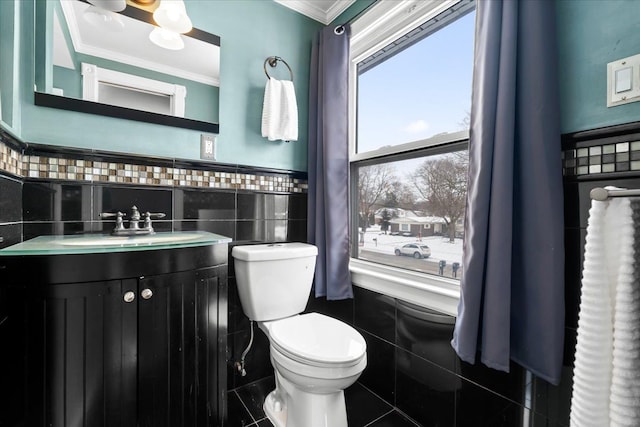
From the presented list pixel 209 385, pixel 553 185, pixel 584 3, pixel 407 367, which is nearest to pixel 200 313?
pixel 209 385

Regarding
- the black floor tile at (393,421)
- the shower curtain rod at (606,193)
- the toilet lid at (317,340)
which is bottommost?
the black floor tile at (393,421)

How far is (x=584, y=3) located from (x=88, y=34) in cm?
191

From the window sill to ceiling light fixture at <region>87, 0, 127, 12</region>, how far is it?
68.0 inches

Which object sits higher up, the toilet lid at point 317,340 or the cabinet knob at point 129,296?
the cabinet knob at point 129,296

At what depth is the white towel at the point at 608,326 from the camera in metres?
0.54

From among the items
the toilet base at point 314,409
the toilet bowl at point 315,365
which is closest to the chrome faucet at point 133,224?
the toilet bowl at point 315,365

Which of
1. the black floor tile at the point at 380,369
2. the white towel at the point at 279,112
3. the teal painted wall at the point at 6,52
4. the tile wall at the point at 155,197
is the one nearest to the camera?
the teal painted wall at the point at 6,52

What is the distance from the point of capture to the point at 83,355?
2.90 ft

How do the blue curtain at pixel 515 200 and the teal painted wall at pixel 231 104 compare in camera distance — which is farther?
the teal painted wall at pixel 231 104

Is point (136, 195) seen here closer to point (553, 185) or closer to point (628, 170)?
point (553, 185)

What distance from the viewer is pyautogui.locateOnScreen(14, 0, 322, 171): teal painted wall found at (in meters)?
1.20

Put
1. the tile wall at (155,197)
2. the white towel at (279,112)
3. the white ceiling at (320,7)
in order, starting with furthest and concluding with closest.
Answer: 1. the white ceiling at (320,7)
2. the white towel at (279,112)
3. the tile wall at (155,197)

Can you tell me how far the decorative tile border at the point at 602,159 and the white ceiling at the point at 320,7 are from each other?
1487 millimetres

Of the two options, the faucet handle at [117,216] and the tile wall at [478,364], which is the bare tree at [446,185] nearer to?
the tile wall at [478,364]
